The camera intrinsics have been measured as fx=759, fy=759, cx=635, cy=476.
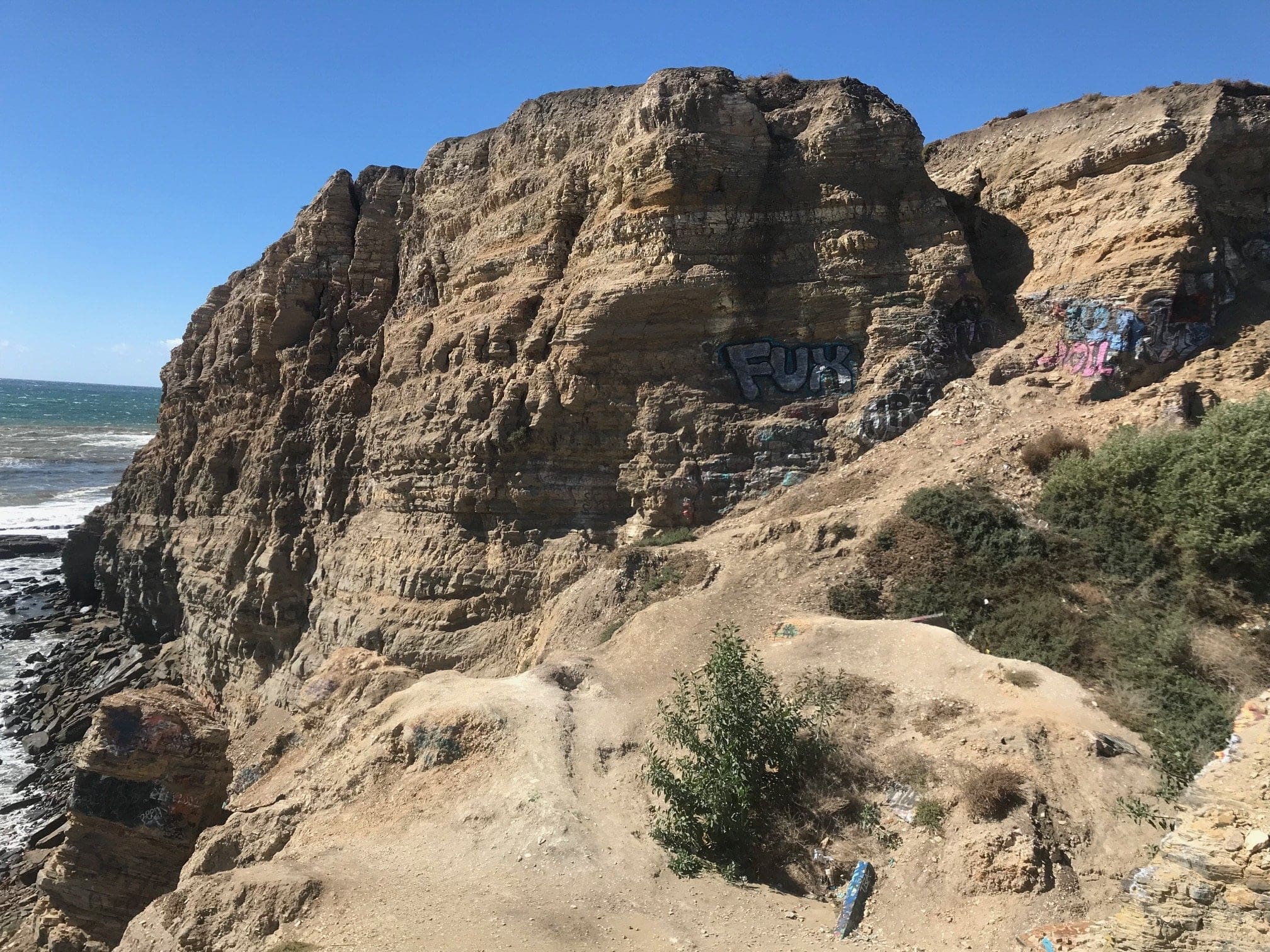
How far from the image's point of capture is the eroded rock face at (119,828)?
1039cm

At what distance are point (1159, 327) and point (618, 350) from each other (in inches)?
390

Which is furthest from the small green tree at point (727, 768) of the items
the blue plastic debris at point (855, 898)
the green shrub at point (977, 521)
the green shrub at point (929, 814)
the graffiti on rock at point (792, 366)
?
the graffiti on rock at point (792, 366)

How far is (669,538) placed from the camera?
14945 millimetres

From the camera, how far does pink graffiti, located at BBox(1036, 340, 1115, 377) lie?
13.7 m

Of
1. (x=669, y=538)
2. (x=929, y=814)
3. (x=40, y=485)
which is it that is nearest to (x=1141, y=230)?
(x=669, y=538)

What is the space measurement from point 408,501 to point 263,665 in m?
6.68

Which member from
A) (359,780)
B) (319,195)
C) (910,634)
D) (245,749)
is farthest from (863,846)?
(319,195)

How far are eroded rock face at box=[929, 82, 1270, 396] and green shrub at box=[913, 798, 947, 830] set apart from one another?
9.54 metres

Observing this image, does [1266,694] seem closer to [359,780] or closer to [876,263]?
[359,780]

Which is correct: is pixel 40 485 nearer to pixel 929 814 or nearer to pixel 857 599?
pixel 857 599

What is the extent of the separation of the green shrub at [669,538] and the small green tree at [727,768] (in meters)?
6.10

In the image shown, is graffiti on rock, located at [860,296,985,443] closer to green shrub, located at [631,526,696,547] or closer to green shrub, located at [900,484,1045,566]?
green shrub, located at [900,484,1045,566]

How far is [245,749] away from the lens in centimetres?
1722

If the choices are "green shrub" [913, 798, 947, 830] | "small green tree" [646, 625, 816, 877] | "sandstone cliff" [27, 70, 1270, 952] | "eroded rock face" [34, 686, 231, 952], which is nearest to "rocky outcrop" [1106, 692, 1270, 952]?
"sandstone cliff" [27, 70, 1270, 952]
